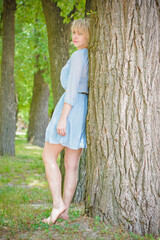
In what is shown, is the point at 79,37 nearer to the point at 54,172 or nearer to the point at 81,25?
the point at 81,25

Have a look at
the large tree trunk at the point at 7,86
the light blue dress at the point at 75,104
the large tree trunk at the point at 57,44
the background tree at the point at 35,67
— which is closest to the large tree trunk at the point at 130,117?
the light blue dress at the point at 75,104

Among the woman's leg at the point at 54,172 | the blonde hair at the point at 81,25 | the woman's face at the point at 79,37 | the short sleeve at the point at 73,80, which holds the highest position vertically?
the blonde hair at the point at 81,25

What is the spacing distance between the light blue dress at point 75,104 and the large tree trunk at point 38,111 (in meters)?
12.4

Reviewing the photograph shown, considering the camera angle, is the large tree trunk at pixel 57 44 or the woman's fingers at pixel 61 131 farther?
the large tree trunk at pixel 57 44

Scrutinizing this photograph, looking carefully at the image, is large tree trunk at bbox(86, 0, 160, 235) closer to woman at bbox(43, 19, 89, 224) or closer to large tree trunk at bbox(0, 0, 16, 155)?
woman at bbox(43, 19, 89, 224)

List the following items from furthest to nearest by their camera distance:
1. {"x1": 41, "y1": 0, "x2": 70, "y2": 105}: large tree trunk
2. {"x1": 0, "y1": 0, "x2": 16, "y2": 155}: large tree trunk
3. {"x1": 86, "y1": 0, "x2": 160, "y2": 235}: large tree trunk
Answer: {"x1": 0, "y1": 0, "x2": 16, "y2": 155}: large tree trunk, {"x1": 41, "y1": 0, "x2": 70, "y2": 105}: large tree trunk, {"x1": 86, "y1": 0, "x2": 160, "y2": 235}: large tree trunk

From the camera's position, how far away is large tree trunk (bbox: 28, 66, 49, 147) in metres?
15.3

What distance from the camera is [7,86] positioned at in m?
10.2

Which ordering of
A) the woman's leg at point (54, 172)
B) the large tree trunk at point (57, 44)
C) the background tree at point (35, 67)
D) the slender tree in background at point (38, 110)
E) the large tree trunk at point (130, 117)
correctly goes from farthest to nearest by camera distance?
the slender tree in background at point (38, 110), the background tree at point (35, 67), the large tree trunk at point (57, 44), the woman's leg at point (54, 172), the large tree trunk at point (130, 117)

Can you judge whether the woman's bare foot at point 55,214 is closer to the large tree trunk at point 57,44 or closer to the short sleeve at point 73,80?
the short sleeve at point 73,80

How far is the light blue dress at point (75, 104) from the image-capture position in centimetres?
296

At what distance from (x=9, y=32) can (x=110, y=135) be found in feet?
28.5

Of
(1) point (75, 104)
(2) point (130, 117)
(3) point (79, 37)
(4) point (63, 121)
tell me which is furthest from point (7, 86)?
(2) point (130, 117)

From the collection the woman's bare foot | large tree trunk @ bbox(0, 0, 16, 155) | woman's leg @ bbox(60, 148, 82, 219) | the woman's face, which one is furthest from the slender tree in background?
the woman's bare foot
